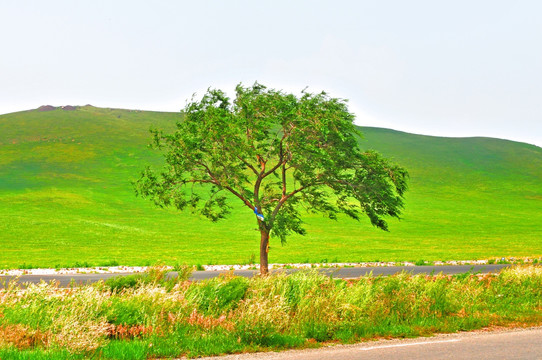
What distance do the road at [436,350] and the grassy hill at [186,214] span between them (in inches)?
660

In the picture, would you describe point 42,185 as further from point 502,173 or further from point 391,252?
point 502,173

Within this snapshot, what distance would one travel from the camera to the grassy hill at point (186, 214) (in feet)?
152

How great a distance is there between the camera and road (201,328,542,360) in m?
10.5

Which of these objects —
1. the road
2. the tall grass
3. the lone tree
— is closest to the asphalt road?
the lone tree

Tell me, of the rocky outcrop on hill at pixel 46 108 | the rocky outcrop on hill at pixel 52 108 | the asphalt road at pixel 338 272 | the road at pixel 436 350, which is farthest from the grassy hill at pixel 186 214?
the rocky outcrop on hill at pixel 52 108

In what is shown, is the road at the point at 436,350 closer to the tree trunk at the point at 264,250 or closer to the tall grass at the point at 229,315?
the tall grass at the point at 229,315

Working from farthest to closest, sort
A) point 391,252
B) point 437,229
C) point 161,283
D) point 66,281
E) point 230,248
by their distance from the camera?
point 437,229 < point 230,248 < point 391,252 < point 66,281 < point 161,283

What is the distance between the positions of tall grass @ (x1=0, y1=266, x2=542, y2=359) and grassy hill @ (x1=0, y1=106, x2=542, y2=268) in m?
13.5

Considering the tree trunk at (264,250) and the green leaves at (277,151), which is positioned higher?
the green leaves at (277,151)

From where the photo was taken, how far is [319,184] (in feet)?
86.7

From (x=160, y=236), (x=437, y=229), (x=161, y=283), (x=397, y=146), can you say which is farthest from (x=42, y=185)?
(x=397, y=146)


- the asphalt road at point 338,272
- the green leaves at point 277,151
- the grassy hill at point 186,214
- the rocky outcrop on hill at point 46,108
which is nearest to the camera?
the green leaves at point 277,151

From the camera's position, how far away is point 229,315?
42.2ft

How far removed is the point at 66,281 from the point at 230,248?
976 inches
